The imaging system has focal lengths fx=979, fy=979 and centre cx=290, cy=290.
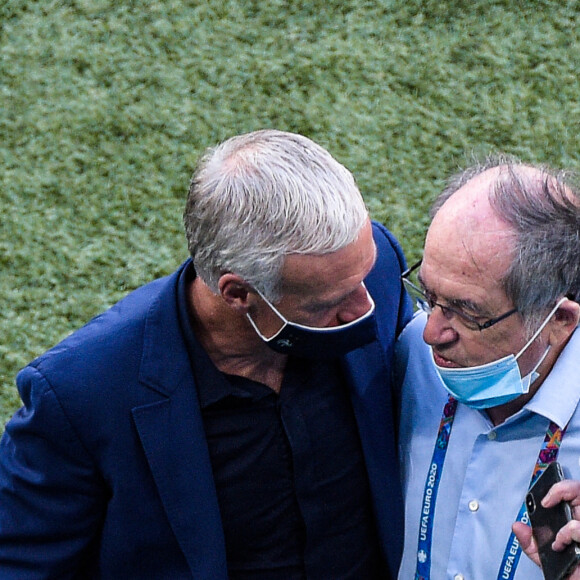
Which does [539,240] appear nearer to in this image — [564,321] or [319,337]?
[564,321]

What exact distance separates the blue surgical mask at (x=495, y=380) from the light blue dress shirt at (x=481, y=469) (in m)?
0.05

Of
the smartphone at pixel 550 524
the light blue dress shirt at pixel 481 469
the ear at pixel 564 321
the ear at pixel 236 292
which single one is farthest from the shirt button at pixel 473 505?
the ear at pixel 236 292

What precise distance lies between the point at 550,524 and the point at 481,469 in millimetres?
377

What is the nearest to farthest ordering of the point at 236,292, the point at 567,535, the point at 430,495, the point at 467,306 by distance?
the point at 567,535, the point at 467,306, the point at 236,292, the point at 430,495

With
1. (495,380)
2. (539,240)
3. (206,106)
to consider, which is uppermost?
(539,240)

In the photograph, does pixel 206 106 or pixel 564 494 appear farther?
pixel 206 106

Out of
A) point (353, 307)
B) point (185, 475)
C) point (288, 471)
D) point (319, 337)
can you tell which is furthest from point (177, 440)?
point (353, 307)

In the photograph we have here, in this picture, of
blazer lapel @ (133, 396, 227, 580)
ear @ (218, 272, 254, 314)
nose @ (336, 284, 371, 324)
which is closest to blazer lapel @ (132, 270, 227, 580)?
blazer lapel @ (133, 396, 227, 580)

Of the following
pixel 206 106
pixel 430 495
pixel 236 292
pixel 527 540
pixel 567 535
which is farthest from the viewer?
pixel 206 106

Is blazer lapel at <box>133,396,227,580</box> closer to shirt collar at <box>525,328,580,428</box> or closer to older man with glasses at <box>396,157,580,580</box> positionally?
older man with glasses at <box>396,157,580,580</box>

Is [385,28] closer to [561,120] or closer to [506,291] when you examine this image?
[561,120]

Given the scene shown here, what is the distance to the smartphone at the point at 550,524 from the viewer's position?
2324mm

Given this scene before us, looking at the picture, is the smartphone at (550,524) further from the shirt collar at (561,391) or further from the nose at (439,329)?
the nose at (439,329)

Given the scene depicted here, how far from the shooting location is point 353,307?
279cm
